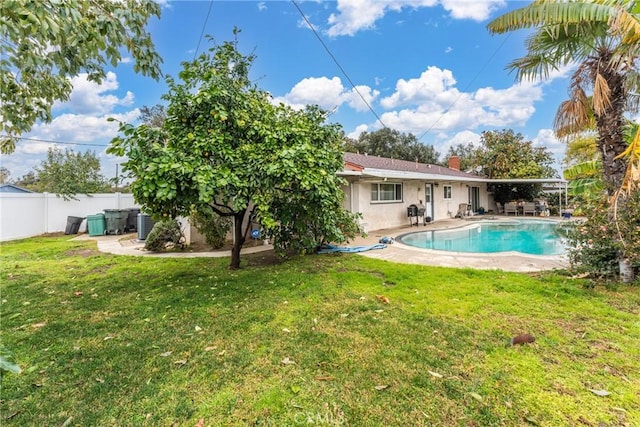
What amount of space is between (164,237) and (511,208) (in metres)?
25.3

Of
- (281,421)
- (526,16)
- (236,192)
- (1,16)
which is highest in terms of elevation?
(526,16)

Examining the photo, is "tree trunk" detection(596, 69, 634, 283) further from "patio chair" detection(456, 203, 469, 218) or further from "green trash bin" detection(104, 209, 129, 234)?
"green trash bin" detection(104, 209, 129, 234)

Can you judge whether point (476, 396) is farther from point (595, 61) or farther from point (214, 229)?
point (214, 229)

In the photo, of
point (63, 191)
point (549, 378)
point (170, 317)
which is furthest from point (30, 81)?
point (63, 191)

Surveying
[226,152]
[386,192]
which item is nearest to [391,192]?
[386,192]

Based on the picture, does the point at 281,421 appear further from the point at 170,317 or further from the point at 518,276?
the point at 518,276

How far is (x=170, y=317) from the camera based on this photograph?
15.5 ft

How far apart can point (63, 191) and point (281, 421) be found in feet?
61.3

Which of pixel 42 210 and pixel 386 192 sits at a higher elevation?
pixel 386 192

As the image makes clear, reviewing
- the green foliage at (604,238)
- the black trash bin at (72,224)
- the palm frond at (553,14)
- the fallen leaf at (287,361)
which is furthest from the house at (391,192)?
the black trash bin at (72,224)

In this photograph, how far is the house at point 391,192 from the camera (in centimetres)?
1389

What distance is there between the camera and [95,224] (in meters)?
15.1

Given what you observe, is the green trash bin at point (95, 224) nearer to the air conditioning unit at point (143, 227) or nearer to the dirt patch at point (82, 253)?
the air conditioning unit at point (143, 227)

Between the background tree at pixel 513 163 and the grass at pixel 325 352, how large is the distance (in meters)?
22.7
